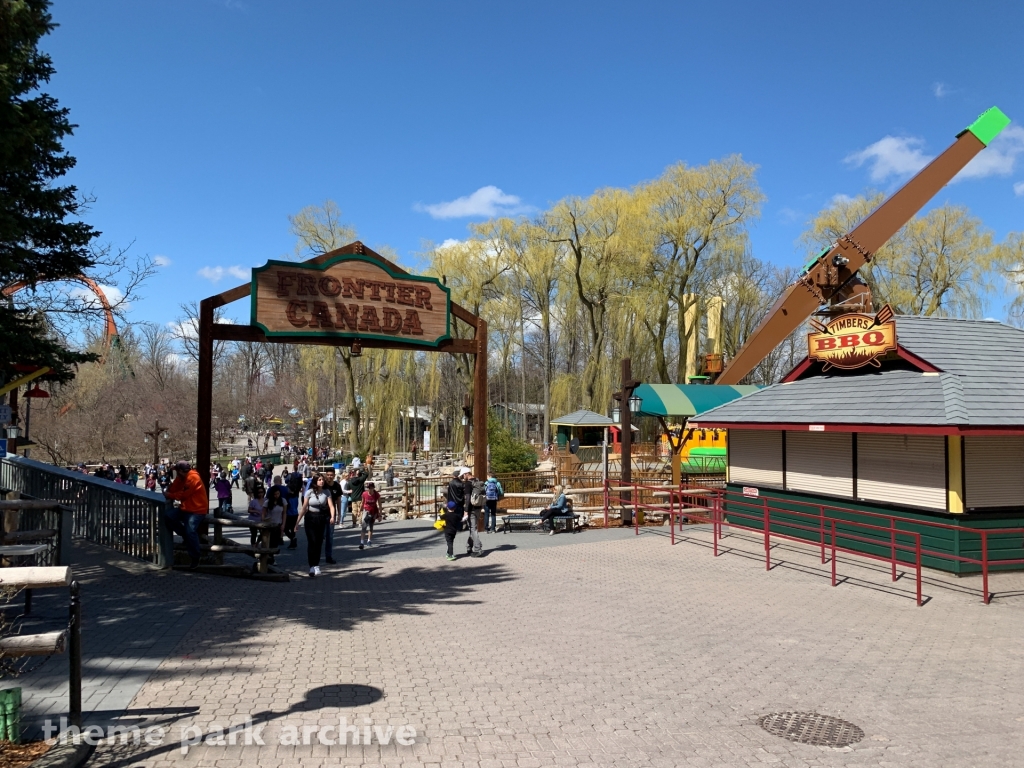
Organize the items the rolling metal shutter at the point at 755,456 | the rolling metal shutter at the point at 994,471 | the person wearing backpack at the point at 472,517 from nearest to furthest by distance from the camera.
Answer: the rolling metal shutter at the point at 994,471 < the person wearing backpack at the point at 472,517 < the rolling metal shutter at the point at 755,456

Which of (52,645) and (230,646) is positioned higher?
(52,645)

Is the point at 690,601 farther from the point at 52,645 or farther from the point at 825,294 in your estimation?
the point at 825,294

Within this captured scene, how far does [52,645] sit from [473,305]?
3321 centimetres

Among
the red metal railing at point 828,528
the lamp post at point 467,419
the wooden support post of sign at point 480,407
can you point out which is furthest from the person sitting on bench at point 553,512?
the lamp post at point 467,419

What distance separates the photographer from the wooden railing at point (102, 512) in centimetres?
1027

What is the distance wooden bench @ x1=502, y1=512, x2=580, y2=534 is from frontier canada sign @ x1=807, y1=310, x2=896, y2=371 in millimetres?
6121

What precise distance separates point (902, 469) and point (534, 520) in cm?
806

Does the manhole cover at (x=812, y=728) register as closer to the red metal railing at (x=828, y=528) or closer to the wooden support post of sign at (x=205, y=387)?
the red metal railing at (x=828, y=528)

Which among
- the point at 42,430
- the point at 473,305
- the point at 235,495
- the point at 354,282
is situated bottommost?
the point at 235,495

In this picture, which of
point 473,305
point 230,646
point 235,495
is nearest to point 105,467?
point 235,495

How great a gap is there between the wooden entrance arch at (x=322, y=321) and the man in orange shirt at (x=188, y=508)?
1439 millimetres

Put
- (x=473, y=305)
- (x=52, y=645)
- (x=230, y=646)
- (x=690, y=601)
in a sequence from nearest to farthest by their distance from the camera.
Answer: (x=52, y=645), (x=230, y=646), (x=690, y=601), (x=473, y=305)

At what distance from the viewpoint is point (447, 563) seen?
12.1m

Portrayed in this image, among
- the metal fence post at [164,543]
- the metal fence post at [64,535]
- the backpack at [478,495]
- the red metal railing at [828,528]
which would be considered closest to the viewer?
the metal fence post at [64,535]
